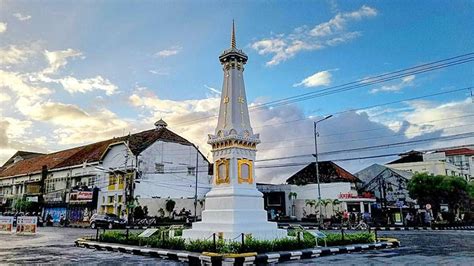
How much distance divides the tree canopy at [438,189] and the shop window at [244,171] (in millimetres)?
35144

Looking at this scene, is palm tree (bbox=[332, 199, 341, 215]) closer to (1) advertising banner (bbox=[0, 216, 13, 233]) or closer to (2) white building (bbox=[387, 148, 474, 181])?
(2) white building (bbox=[387, 148, 474, 181])

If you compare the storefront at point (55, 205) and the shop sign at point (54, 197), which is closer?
the storefront at point (55, 205)

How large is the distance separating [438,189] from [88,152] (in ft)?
142

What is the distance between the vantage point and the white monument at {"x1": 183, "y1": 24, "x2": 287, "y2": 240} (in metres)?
15.3

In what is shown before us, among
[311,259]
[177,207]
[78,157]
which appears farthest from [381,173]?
[311,259]

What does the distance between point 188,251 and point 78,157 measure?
4400 cm

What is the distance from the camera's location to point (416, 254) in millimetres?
14109

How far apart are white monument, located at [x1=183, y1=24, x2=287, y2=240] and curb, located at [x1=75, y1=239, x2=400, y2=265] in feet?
7.08

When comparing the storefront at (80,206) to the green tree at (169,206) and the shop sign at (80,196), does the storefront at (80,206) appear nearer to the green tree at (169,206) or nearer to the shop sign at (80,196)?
the shop sign at (80,196)

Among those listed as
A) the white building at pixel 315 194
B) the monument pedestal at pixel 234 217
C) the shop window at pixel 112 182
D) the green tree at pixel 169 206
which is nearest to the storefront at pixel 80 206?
the shop window at pixel 112 182

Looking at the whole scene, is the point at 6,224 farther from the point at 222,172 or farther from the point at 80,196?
the point at 222,172

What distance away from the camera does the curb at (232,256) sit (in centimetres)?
1161

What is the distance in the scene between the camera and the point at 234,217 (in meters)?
15.1

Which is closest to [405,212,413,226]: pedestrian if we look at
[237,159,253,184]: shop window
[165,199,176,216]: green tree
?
[165,199,176,216]: green tree
